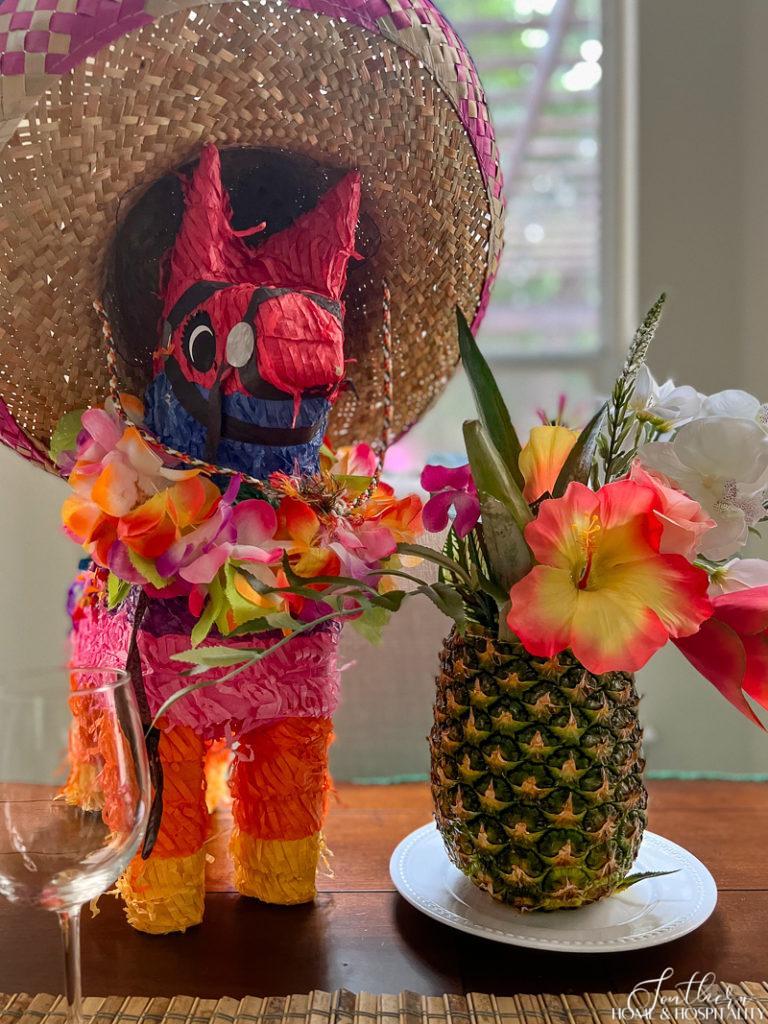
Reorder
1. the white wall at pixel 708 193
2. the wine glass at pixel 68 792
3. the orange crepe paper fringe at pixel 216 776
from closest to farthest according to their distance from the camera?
the wine glass at pixel 68 792 → the orange crepe paper fringe at pixel 216 776 → the white wall at pixel 708 193

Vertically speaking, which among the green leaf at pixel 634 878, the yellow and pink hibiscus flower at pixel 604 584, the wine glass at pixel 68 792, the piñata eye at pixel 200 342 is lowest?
the green leaf at pixel 634 878

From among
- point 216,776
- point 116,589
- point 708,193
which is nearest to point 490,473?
point 116,589

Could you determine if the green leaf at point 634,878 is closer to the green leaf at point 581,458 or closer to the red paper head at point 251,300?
the green leaf at point 581,458

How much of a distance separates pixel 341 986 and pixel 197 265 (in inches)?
17.9

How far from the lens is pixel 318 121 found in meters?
0.63

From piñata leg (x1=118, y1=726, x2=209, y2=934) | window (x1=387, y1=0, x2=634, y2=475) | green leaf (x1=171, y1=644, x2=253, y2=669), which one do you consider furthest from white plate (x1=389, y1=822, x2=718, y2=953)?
window (x1=387, y1=0, x2=634, y2=475)

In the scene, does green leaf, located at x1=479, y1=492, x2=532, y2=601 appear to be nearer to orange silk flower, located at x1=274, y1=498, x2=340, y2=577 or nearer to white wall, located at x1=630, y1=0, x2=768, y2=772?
orange silk flower, located at x1=274, y1=498, x2=340, y2=577

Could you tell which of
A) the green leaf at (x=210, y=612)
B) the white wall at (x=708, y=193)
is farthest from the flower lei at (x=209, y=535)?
the white wall at (x=708, y=193)

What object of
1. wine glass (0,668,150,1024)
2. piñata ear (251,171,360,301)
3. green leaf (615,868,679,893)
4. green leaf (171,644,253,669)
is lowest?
green leaf (615,868,679,893)

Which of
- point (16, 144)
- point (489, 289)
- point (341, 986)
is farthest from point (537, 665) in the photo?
point (16, 144)

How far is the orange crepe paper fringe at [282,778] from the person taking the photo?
0.65m

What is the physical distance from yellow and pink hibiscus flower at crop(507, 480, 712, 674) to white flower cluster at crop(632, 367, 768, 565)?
7cm

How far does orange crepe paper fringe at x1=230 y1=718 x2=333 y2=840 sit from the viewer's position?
646 mm

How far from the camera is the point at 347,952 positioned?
587 mm
